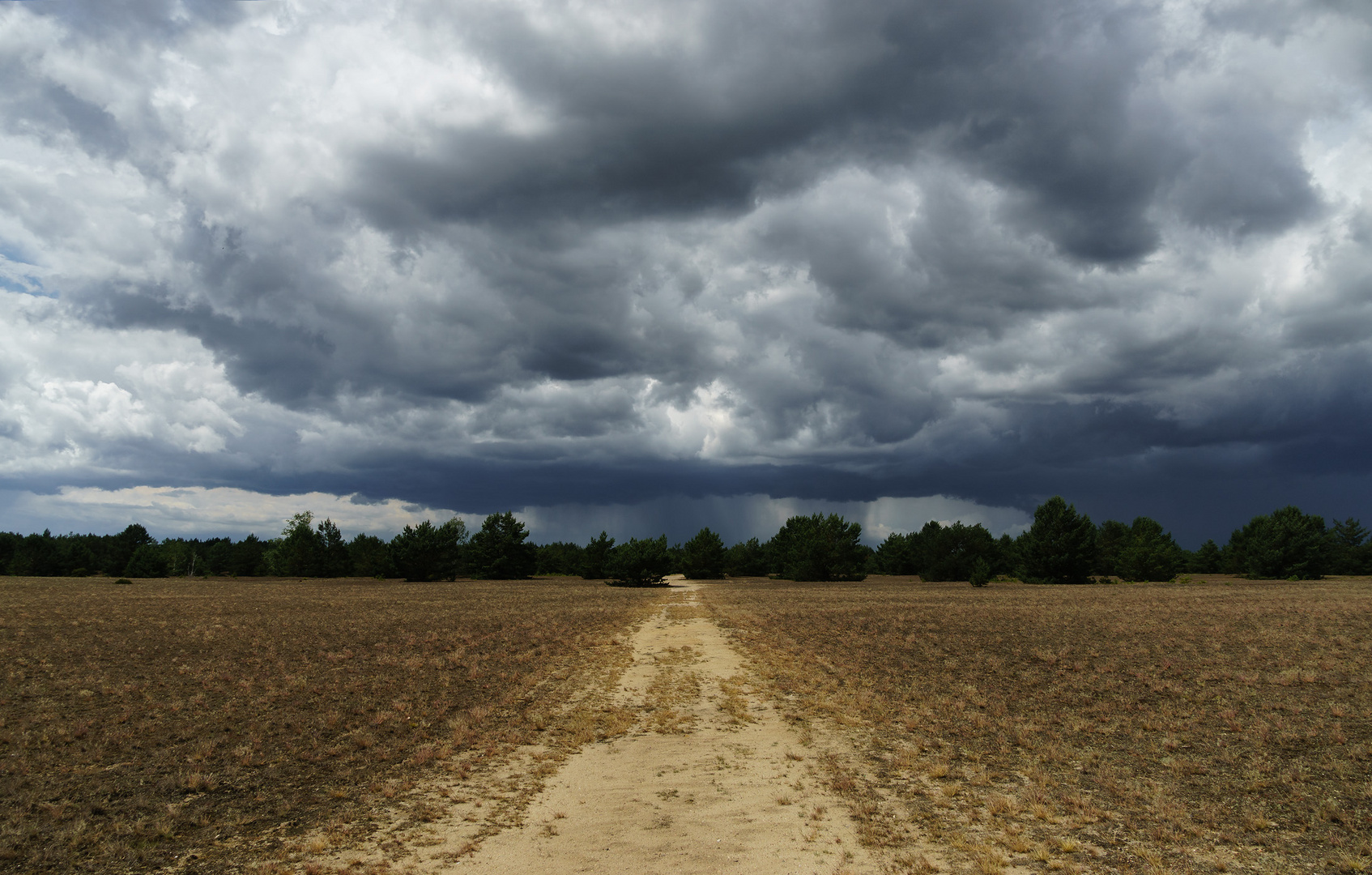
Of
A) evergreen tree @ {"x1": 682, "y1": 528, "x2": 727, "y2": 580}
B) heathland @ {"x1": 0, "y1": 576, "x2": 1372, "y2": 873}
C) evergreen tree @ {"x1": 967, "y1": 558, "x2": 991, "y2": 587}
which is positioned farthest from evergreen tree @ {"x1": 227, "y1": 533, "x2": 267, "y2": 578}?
evergreen tree @ {"x1": 967, "y1": 558, "x2": 991, "y2": 587}

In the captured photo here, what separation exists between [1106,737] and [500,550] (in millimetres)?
99058

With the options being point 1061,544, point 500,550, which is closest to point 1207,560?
point 1061,544

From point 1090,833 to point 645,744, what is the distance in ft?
25.6

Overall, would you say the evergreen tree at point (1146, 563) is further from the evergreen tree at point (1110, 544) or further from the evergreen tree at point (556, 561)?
the evergreen tree at point (556, 561)

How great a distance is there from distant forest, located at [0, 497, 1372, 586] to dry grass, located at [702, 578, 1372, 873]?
56.9m

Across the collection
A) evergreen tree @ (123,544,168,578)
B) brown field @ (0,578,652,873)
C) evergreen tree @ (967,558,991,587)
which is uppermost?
brown field @ (0,578,652,873)

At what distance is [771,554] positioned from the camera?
13625cm

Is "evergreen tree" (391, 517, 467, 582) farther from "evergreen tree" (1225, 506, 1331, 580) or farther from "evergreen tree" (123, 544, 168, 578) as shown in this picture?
"evergreen tree" (1225, 506, 1331, 580)

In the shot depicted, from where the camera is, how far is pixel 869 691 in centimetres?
1780

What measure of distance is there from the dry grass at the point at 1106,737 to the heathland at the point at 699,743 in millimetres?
72

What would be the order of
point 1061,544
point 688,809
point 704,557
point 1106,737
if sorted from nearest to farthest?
1. point 688,809
2. point 1106,737
3. point 1061,544
4. point 704,557

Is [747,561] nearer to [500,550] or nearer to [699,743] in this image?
[500,550]

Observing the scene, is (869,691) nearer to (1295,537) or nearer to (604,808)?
(604,808)

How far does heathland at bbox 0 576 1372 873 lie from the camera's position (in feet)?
27.9
